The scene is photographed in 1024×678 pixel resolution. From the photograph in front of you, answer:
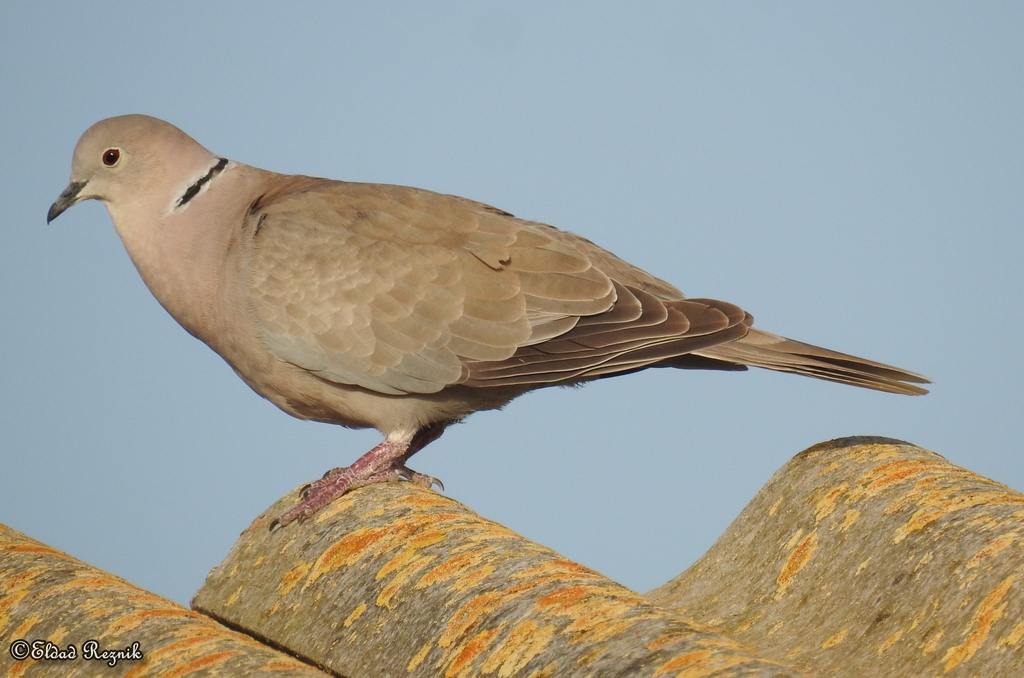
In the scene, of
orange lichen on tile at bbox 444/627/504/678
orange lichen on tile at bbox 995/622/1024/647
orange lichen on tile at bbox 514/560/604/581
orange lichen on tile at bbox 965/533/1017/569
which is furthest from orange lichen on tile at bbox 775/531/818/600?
Answer: orange lichen on tile at bbox 444/627/504/678

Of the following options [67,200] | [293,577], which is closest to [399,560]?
[293,577]

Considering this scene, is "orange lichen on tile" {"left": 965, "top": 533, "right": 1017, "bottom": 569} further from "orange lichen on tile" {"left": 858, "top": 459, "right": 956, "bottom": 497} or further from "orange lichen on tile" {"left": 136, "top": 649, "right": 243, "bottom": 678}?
"orange lichen on tile" {"left": 136, "top": 649, "right": 243, "bottom": 678}

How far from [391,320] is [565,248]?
882mm

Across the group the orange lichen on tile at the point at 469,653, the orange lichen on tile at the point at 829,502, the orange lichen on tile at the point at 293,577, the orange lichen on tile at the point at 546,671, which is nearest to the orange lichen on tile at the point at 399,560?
the orange lichen on tile at the point at 293,577

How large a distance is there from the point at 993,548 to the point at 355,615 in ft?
6.06

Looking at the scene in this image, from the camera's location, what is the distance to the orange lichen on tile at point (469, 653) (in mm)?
2779

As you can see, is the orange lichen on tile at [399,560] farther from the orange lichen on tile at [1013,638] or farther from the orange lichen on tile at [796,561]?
the orange lichen on tile at [1013,638]

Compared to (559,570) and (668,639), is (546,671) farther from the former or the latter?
(559,570)

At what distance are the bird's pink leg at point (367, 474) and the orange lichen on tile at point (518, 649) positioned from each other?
137 centimetres

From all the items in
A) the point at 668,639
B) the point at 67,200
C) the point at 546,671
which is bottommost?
the point at 546,671

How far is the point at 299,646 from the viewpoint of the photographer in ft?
10.9

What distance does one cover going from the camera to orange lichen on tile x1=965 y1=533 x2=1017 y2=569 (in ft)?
9.53

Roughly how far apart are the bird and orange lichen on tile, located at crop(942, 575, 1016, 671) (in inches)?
62.1

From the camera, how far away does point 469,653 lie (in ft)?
9.23
